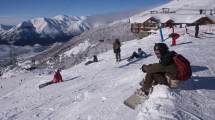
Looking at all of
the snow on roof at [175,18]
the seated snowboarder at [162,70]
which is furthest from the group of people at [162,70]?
the snow on roof at [175,18]

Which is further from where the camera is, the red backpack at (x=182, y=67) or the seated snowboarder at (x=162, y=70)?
the seated snowboarder at (x=162, y=70)

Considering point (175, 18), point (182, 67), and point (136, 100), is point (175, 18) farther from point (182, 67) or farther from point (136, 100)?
point (182, 67)

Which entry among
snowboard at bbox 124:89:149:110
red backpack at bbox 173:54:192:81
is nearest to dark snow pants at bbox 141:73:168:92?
snowboard at bbox 124:89:149:110

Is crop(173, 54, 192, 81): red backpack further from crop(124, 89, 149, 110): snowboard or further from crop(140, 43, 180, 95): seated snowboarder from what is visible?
crop(124, 89, 149, 110): snowboard

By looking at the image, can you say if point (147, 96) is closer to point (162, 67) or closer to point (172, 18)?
point (162, 67)

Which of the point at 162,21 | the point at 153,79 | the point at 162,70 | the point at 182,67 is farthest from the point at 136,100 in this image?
the point at 162,21

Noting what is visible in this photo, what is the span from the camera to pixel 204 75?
11.4m

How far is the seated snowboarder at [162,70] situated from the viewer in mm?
8805

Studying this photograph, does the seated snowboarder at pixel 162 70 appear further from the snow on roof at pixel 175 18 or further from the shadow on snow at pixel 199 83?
the snow on roof at pixel 175 18

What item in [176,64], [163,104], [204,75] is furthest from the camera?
[204,75]

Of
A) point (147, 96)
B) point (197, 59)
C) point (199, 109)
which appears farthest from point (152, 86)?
point (197, 59)

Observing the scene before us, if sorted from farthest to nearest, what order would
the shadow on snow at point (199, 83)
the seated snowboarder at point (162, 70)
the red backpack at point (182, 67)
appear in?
the shadow on snow at point (199, 83)
the seated snowboarder at point (162, 70)
the red backpack at point (182, 67)

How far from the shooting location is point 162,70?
29.2ft

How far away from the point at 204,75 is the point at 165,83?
2933 millimetres
